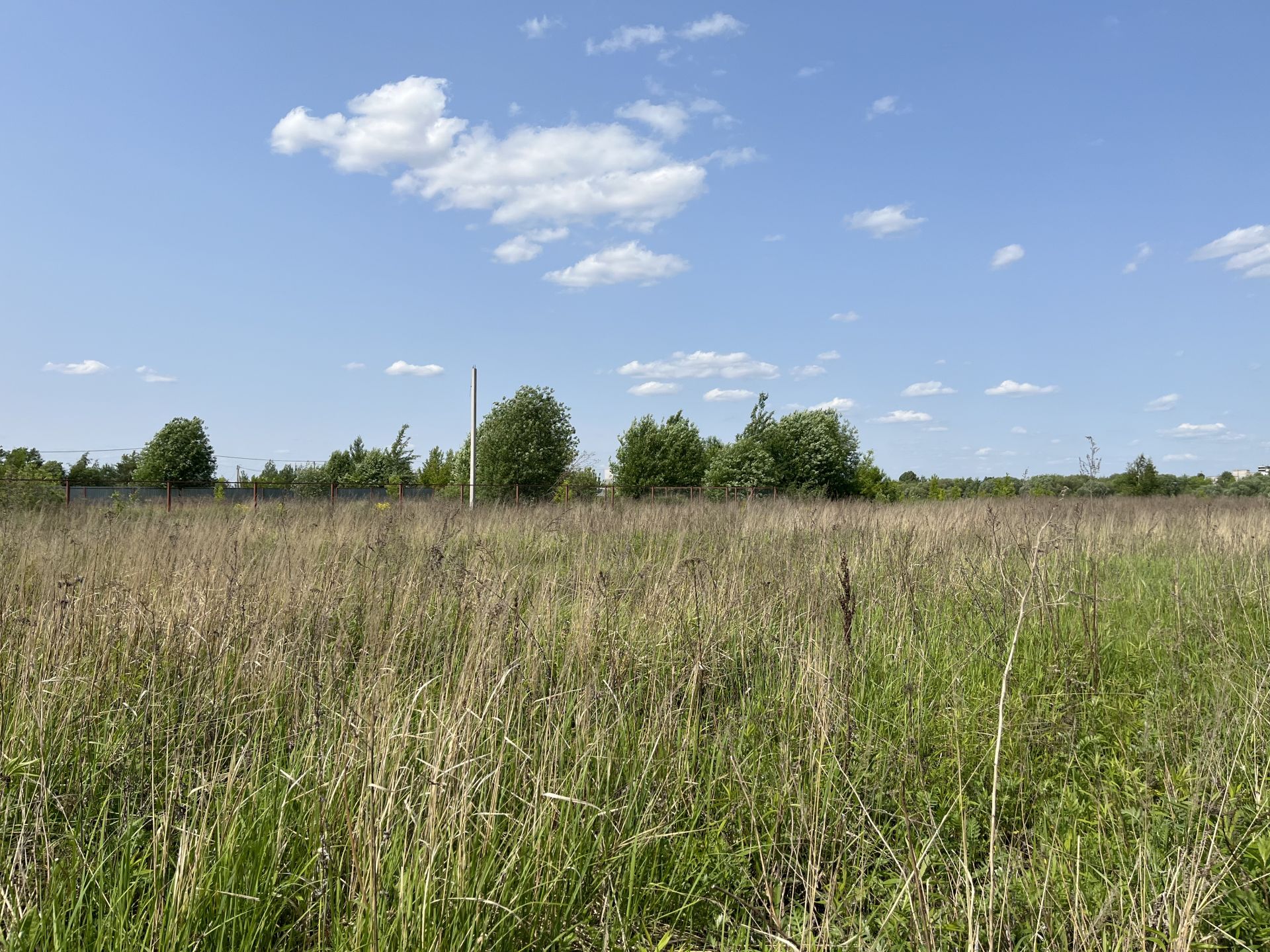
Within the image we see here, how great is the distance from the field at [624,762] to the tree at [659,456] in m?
32.3

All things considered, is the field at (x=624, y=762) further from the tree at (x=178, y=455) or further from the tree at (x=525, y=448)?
the tree at (x=178, y=455)

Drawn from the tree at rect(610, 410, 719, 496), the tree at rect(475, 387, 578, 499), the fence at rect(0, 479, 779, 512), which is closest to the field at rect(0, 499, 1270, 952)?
the fence at rect(0, 479, 779, 512)

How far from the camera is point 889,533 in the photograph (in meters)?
8.21

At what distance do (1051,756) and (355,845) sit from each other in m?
2.93

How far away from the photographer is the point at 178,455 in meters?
35.0

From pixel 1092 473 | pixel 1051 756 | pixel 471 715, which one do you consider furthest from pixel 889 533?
pixel 471 715

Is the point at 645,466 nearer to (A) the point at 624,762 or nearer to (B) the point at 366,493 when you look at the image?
(B) the point at 366,493

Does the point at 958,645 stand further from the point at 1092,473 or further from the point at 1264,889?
the point at 1092,473

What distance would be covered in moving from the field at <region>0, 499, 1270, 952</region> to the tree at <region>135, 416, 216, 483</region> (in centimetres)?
3376

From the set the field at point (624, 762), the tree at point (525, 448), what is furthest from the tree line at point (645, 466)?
the field at point (624, 762)

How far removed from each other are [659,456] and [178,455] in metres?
23.9

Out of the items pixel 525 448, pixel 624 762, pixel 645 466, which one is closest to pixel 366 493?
pixel 525 448

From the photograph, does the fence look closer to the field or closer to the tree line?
the tree line

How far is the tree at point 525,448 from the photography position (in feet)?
82.5
